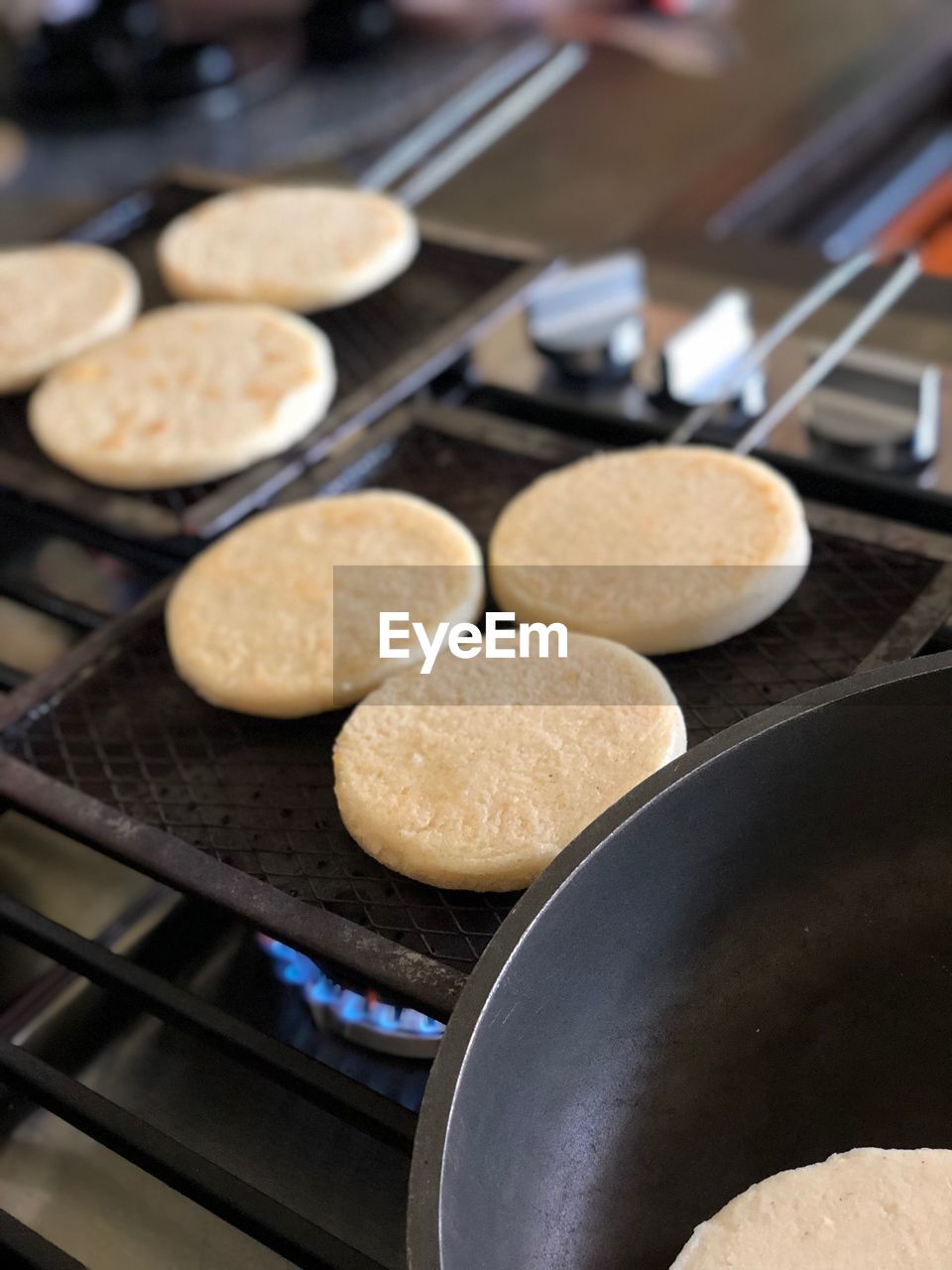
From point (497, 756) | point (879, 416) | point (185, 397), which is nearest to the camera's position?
point (497, 756)

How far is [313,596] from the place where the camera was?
146 cm

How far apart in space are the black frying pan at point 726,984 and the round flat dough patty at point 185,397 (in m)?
0.85

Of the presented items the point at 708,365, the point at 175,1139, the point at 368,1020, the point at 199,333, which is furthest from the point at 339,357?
the point at 175,1139

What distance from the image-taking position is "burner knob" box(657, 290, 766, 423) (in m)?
1.70

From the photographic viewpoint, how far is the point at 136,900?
1381mm

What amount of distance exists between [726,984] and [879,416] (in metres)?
0.82

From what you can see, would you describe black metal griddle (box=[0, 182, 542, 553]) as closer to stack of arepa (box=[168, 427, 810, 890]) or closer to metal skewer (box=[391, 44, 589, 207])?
stack of arepa (box=[168, 427, 810, 890])

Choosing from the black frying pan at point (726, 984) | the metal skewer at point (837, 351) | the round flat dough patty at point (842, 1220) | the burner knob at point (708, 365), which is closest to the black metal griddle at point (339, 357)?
the burner knob at point (708, 365)

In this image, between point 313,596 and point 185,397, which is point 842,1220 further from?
point 185,397

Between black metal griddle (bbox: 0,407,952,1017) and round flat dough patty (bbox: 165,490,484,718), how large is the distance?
54mm

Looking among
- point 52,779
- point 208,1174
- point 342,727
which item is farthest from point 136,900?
point 208,1174

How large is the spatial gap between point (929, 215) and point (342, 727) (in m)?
1.67

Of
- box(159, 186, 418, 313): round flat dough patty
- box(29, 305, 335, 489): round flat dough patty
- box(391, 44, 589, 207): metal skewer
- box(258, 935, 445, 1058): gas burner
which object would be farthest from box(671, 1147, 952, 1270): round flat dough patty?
box(391, 44, 589, 207): metal skewer

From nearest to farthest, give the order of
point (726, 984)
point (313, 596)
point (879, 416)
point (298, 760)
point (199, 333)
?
point (726, 984) < point (298, 760) < point (313, 596) < point (879, 416) < point (199, 333)
